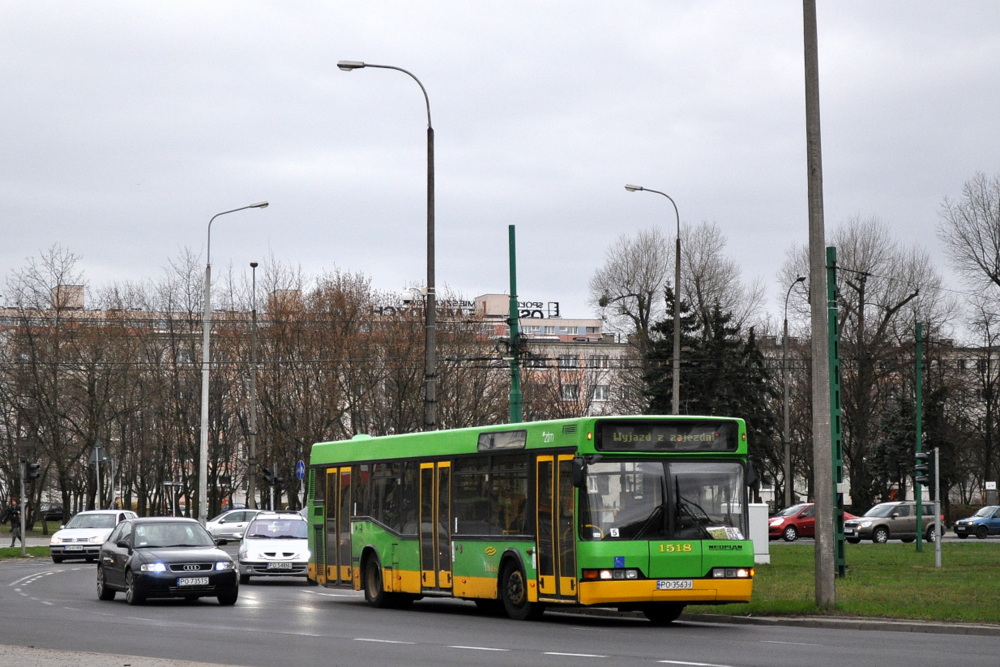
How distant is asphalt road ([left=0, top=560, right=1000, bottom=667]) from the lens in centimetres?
1458

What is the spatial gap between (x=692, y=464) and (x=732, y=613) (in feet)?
8.86

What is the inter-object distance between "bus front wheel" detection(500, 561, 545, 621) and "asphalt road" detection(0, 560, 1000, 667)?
0.25 metres

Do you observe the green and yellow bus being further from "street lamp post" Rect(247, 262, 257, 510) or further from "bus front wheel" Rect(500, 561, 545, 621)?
"street lamp post" Rect(247, 262, 257, 510)

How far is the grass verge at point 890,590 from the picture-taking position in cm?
1992

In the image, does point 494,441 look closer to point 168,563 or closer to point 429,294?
point 168,563

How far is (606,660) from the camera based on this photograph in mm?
14508

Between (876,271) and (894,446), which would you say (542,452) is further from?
(894,446)

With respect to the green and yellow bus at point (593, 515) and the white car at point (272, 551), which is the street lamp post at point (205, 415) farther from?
the green and yellow bus at point (593, 515)

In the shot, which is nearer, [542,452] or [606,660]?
[606,660]

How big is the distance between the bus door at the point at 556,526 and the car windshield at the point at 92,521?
2817 cm

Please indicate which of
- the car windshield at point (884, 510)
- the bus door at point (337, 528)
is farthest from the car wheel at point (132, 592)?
the car windshield at point (884, 510)

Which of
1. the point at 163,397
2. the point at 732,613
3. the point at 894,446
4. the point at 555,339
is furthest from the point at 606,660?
the point at 555,339

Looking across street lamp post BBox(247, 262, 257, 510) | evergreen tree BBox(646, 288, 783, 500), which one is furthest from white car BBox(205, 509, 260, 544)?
evergreen tree BBox(646, 288, 783, 500)

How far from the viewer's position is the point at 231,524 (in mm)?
56500
